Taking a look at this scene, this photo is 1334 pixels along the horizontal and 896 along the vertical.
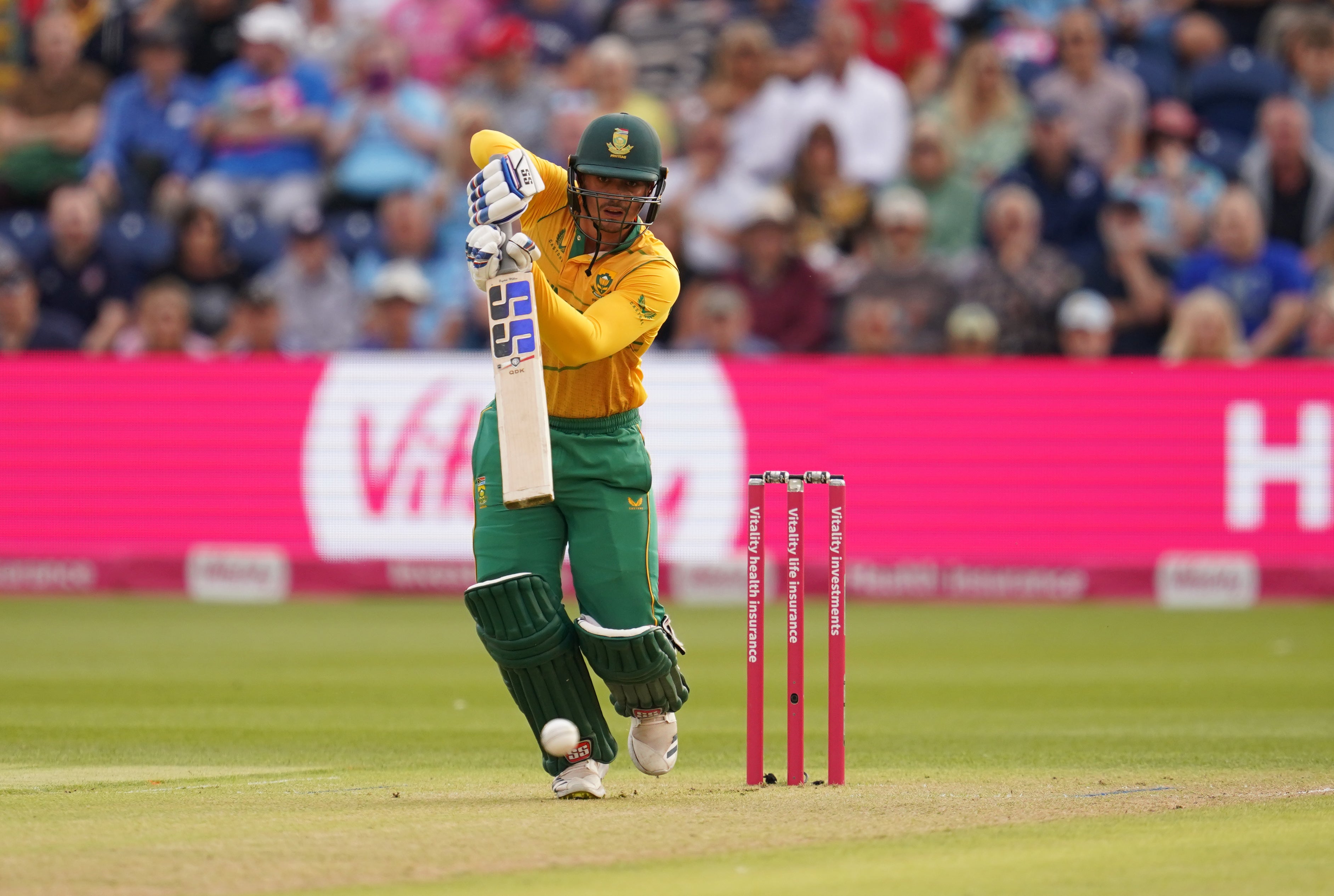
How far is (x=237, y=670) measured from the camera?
11.1m

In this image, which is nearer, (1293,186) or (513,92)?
(1293,186)

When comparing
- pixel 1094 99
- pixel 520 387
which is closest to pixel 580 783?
pixel 520 387

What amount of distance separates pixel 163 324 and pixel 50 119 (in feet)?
12.1

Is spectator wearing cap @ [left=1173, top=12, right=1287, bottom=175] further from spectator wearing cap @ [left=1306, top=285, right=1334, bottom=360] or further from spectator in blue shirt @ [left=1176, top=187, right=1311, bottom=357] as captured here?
spectator wearing cap @ [left=1306, top=285, right=1334, bottom=360]

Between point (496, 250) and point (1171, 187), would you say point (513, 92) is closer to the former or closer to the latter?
point (1171, 187)

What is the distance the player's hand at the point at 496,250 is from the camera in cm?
616

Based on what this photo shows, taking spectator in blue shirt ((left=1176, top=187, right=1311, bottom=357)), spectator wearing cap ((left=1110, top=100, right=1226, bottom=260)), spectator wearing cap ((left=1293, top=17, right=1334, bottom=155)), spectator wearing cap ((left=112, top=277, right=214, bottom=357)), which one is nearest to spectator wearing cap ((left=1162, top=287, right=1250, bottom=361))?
spectator in blue shirt ((left=1176, top=187, right=1311, bottom=357))

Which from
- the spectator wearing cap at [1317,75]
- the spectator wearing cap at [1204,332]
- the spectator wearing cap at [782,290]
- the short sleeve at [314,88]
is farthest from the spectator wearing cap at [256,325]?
the spectator wearing cap at [1317,75]

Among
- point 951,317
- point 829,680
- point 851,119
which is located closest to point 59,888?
point 829,680

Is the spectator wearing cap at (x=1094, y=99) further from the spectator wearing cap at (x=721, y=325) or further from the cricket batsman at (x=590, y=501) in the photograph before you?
the cricket batsman at (x=590, y=501)

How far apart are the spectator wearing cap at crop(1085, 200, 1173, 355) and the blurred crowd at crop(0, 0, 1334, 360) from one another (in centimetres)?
2

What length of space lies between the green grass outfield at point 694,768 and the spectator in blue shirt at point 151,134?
17.4 feet

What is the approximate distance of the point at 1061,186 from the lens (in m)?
16.1

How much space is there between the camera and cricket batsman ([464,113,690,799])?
650 cm
